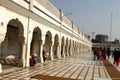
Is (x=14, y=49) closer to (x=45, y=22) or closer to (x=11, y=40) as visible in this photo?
(x=11, y=40)

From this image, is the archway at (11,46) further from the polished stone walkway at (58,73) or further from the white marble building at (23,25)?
the polished stone walkway at (58,73)

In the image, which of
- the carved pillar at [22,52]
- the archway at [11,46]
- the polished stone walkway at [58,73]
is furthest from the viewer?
the archway at [11,46]

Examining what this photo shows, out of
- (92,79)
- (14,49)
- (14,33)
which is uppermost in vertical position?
(14,33)

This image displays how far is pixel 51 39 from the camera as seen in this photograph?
24.2 metres

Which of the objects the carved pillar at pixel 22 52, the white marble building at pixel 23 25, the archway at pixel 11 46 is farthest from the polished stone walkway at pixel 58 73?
the archway at pixel 11 46

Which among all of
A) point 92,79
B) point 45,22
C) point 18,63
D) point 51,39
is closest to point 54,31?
point 51,39

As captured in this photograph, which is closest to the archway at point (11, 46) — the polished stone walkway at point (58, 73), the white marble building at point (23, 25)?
the white marble building at point (23, 25)

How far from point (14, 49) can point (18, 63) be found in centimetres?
584

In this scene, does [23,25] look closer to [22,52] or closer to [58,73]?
[22,52]

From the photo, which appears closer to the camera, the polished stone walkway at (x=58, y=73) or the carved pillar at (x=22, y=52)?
the polished stone walkway at (x=58, y=73)

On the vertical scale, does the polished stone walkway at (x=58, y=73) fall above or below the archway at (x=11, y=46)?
below

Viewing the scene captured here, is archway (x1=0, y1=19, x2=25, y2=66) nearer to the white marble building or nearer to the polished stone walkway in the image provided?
the white marble building

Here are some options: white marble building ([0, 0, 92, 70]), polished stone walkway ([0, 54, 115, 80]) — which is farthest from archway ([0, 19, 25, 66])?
polished stone walkway ([0, 54, 115, 80])

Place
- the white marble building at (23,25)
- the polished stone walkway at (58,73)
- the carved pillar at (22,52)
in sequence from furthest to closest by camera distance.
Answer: the carved pillar at (22,52) < the white marble building at (23,25) < the polished stone walkway at (58,73)
